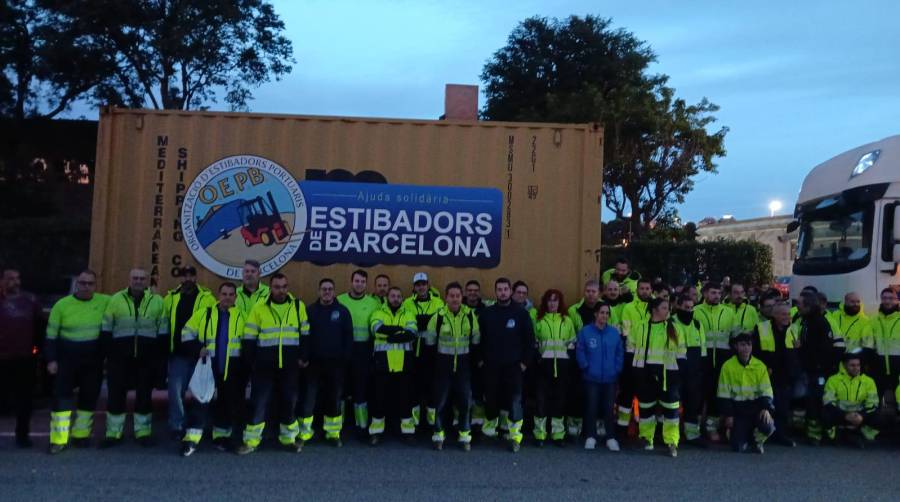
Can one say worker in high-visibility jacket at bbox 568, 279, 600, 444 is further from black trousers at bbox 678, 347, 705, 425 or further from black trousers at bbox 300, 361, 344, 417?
black trousers at bbox 300, 361, 344, 417

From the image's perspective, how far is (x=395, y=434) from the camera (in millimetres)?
7297

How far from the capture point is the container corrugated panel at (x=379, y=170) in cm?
741

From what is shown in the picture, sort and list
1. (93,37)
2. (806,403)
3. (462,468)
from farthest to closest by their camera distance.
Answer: (93,37) → (806,403) → (462,468)

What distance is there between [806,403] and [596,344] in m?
2.36

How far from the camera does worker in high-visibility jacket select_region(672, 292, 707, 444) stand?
707 cm

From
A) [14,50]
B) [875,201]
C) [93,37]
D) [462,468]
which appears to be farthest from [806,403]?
[14,50]

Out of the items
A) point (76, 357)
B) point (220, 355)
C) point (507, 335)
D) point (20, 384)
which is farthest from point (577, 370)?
point (20, 384)

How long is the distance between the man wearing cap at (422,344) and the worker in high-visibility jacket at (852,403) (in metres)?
3.87

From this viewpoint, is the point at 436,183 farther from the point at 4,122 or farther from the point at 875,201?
the point at 4,122

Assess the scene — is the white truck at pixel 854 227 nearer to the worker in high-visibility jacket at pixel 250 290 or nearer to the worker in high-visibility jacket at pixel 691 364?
the worker in high-visibility jacket at pixel 691 364

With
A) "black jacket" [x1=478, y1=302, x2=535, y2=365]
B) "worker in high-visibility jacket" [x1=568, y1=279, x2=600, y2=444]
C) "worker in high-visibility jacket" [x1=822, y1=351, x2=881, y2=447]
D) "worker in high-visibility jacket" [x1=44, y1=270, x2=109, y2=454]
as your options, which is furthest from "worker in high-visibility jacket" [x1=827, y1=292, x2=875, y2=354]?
"worker in high-visibility jacket" [x1=44, y1=270, x2=109, y2=454]

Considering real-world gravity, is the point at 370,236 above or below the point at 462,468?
above

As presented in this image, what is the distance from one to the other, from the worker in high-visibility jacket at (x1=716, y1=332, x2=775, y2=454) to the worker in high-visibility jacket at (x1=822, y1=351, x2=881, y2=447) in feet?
2.06

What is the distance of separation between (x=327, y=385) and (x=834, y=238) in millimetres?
5894
